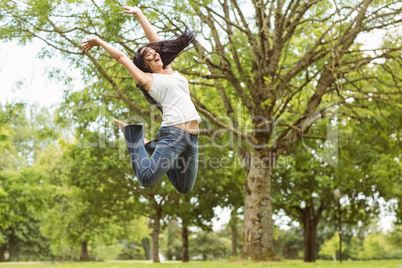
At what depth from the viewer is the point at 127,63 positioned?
4.43m

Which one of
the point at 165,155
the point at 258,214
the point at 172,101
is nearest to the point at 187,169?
the point at 165,155

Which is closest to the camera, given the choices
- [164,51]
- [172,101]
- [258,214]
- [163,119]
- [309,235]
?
[172,101]

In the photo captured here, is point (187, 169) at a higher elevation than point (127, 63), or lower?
lower

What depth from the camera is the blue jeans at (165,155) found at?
4582 millimetres

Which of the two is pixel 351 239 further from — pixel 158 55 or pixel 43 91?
pixel 158 55

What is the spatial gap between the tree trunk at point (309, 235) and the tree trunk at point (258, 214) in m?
13.7

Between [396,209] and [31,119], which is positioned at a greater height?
[31,119]

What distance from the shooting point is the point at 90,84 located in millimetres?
13398

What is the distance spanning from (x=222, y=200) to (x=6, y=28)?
664 inches

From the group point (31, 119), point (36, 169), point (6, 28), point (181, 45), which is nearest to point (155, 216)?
point (36, 169)

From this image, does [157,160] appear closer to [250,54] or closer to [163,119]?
[163,119]

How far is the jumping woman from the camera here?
15.0 ft

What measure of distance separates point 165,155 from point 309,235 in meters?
23.8

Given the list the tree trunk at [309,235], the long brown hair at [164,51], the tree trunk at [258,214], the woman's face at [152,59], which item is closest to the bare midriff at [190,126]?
the long brown hair at [164,51]
